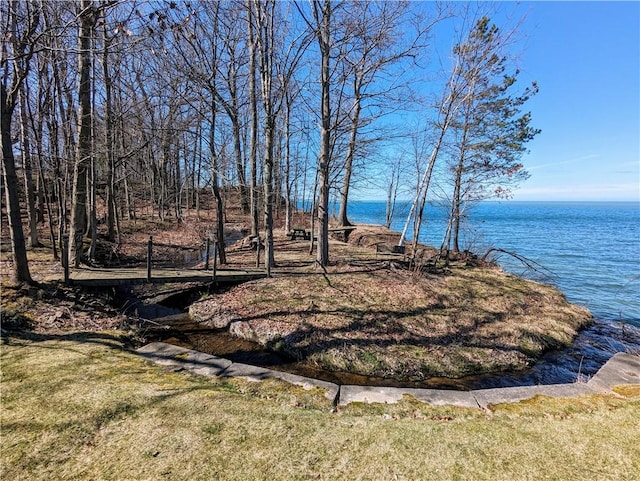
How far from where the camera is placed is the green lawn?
2605mm

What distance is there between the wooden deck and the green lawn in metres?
3.73

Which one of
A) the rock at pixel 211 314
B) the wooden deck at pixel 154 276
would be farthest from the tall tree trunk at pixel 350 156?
the rock at pixel 211 314

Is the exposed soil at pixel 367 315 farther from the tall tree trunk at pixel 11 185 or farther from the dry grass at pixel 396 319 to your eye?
the tall tree trunk at pixel 11 185

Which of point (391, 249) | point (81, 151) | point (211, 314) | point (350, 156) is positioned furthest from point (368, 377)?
point (81, 151)

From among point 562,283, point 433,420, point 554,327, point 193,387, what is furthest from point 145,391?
point 562,283

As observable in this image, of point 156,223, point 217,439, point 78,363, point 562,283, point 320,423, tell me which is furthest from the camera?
point 156,223

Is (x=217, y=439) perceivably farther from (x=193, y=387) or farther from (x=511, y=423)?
(x=511, y=423)

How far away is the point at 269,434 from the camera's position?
9.93 feet

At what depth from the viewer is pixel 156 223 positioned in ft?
63.4

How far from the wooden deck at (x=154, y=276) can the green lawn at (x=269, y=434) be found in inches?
147

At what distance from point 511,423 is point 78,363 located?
548cm

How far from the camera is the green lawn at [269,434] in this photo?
2.61 metres

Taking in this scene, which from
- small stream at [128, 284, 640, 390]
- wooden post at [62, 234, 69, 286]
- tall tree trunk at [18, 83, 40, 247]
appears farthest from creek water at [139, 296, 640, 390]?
tall tree trunk at [18, 83, 40, 247]

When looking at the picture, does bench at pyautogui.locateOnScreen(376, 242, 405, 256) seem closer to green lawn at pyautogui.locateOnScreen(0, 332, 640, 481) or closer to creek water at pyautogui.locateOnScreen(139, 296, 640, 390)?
creek water at pyautogui.locateOnScreen(139, 296, 640, 390)
